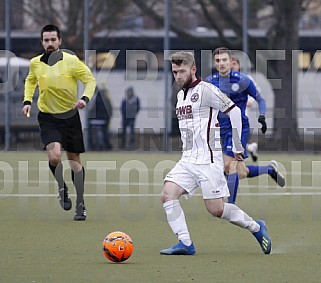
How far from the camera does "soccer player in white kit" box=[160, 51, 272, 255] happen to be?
827 cm

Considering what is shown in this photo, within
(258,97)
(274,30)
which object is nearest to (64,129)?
(258,97)

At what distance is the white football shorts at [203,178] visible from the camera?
8.27 meters

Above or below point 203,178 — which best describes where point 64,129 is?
above

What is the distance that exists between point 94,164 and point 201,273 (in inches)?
488

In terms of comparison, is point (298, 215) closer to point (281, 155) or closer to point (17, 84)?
point (281, 155)

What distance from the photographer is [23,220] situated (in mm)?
10852

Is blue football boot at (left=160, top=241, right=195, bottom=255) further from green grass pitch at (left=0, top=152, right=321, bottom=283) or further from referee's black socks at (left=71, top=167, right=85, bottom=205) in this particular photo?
referee's black socks at (left=71, top=167, right=85, bottom=205)

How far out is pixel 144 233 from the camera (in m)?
9.77

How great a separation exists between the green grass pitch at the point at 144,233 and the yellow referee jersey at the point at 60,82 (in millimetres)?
1269

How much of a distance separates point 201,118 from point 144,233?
183 centimetres

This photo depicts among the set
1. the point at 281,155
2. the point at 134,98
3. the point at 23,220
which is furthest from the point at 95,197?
the point at 134,98

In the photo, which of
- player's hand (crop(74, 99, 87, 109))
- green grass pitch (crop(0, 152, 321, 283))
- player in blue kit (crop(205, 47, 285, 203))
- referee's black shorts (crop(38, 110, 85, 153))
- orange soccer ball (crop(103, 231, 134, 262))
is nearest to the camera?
green grass pitch (crop(0, 152, 321, 283))

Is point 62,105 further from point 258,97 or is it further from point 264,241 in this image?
point 264,241

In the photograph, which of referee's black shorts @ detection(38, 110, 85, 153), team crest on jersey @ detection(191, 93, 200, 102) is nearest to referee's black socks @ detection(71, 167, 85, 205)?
referee's black shorts @ detection(38, 110, 85, 153)
